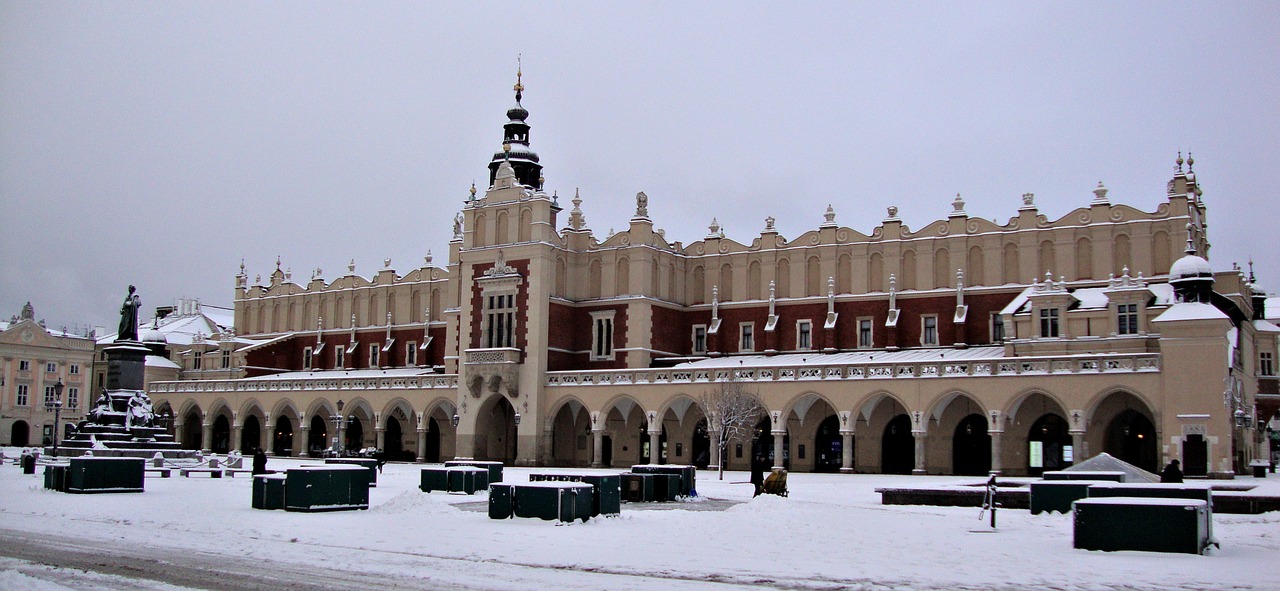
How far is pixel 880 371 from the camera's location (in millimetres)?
49688

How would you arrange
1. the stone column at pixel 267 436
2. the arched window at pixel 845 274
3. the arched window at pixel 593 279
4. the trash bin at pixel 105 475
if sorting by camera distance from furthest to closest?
the stone column at pixel 267 436, the arched window at pixel 593 279, the arched window at pixel 845 274, the trash bin at pixel 105 475

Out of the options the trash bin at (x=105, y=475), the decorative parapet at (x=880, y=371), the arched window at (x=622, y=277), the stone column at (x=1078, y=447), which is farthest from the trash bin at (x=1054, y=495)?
the arched window at (x=622, y=277)

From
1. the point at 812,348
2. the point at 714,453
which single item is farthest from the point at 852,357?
the point at 714,453

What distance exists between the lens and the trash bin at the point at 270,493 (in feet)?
83.2

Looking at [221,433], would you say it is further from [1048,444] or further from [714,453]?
[1048,444]

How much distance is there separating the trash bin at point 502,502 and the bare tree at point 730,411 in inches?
1027

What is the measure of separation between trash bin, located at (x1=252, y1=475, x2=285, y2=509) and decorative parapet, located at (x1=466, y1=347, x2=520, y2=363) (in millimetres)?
34253

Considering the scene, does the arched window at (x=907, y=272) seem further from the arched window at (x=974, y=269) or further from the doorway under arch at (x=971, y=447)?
the doorway under arch at (x=971, y=447)

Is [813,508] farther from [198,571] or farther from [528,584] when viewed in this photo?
[198,571]

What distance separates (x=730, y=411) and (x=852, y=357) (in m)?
7.92

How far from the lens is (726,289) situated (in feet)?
206

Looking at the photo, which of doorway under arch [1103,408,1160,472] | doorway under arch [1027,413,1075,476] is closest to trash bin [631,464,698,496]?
doorway under arch [1027,413,1075,476]

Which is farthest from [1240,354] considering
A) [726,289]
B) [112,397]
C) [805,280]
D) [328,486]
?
[112,397]

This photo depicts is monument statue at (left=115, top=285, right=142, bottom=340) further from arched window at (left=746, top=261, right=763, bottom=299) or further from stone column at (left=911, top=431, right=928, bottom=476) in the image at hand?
stone column at (left=911, top=431, right=928, bottom=476)
